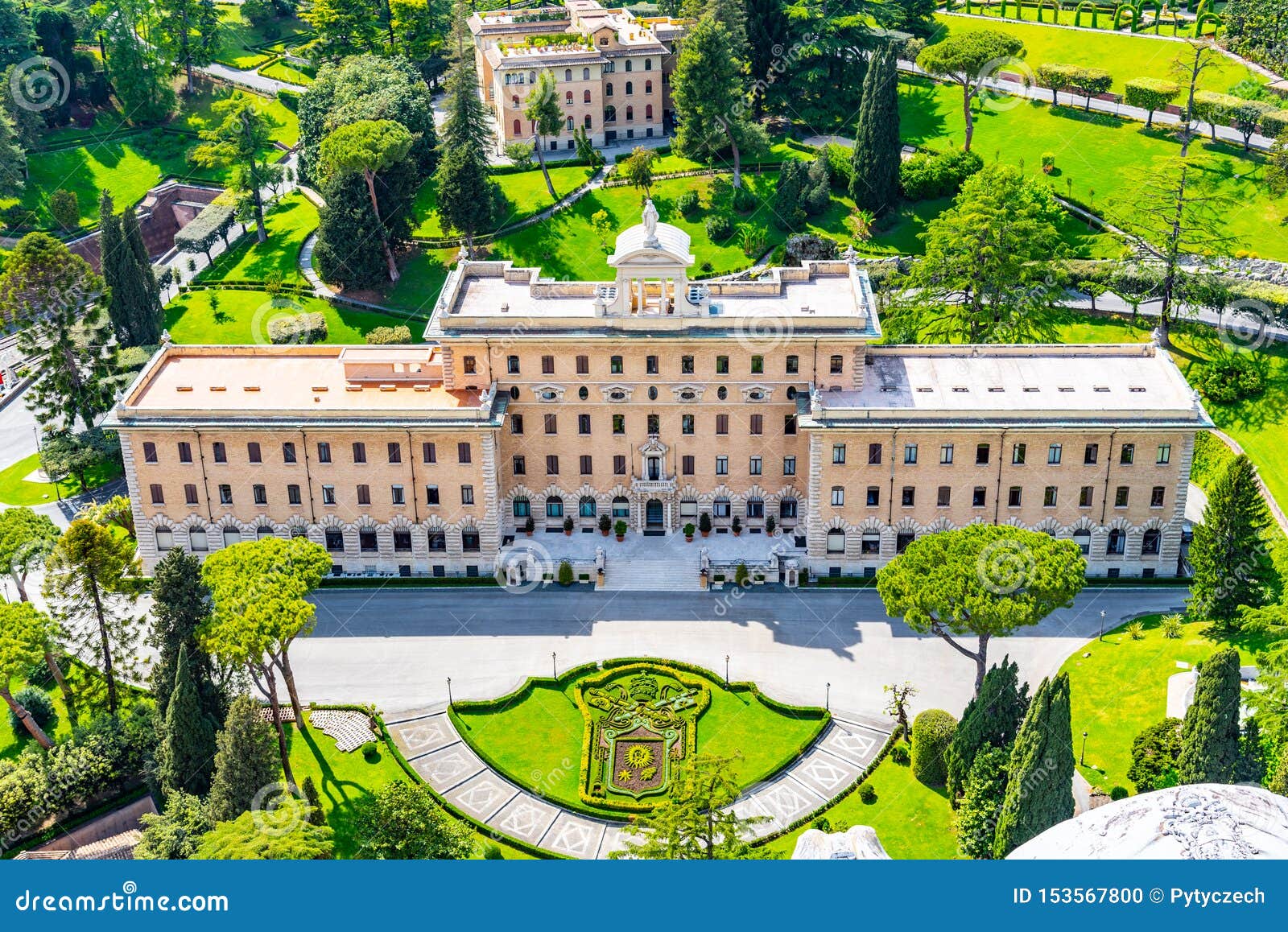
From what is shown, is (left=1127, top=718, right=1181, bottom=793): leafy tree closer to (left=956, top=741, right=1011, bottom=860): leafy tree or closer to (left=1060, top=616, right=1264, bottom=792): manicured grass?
(left=1060, top=616, right=1264, bottom=792): manicured grass

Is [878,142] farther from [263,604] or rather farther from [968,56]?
[263,604]

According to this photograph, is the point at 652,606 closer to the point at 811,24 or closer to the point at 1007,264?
the point at 1007,264

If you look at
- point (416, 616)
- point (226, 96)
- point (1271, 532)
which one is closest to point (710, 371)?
point (416, 616)

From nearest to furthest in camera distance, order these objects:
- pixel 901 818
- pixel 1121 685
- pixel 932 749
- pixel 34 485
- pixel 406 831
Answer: pixel 406 831 → pixel 901 818 → pixel 932 749 → pixel 1121 685 → pixel 34 485

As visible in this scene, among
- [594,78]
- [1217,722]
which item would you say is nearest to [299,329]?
[594,78]

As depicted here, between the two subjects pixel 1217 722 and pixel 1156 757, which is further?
→ pixel 1156 757

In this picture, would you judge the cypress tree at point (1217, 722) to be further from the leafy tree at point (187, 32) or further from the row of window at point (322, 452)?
the leafy tree at point (187, 32)

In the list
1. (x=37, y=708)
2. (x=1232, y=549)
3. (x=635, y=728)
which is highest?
(x=1232, y=549)
